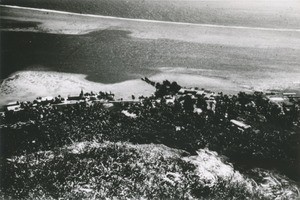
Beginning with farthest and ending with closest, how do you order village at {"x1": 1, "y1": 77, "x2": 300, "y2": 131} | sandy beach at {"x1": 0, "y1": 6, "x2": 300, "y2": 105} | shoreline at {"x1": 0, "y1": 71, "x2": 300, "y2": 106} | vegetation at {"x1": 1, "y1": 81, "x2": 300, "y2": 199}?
A: sandy beach at {"x1": 0, "y1": 6, "x2": 300, "y2": 105}, shoreline at {"x1": 0, "y1": 71, "x2": 300, "y2": 106}, village at {"x1": 1, "y1": 77, "x2": 300, "y2": 131}, vegetation at {"x1": 1, "y1": 81, "x2": 300, "y2": 199}

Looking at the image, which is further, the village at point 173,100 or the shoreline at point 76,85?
the shoreline at point 76,85

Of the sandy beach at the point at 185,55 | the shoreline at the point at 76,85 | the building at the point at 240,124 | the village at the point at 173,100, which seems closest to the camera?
the building at the point at 240,124

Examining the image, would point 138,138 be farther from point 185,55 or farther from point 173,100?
point 185,55

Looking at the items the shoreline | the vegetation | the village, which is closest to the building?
the village

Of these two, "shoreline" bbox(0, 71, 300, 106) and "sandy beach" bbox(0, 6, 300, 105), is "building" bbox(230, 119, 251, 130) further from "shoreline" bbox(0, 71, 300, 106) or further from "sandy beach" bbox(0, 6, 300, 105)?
"sandy beach" bbox(0, 6, 300, 105)

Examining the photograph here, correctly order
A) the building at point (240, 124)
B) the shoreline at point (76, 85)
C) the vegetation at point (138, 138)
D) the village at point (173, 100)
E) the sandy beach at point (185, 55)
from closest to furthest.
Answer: the vegetation at point (138, 138), the building at point (240, 124), the village at point (173, 100), the shoreline at point (76, 85), the sandy beach at point (185, 55)

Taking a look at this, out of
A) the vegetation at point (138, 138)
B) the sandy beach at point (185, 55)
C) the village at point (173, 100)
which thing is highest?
the sandy beach at point (185, 55)

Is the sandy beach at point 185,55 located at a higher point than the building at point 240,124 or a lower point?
higher

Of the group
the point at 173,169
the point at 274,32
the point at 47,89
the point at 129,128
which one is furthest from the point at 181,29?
the point at 173,169

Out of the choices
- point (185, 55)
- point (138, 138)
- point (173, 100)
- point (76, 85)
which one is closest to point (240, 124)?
point (173, 100)

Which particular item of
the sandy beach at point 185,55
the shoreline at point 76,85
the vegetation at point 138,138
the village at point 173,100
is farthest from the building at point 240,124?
the sandy beach at point 185,55

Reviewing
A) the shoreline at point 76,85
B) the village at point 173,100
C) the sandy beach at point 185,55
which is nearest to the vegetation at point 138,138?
the village at point 173,100

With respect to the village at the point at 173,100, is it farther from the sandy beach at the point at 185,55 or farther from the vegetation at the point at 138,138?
the sandy beach at the point at 185,55
